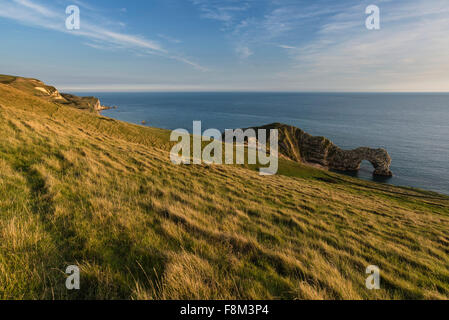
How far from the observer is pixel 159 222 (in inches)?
197

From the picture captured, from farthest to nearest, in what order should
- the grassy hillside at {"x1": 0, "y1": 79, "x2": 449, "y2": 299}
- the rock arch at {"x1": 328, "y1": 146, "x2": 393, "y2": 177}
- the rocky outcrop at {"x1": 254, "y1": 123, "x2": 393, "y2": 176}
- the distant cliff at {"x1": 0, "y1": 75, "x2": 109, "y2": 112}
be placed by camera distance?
the distant cliff at {"x1": 0, "y1": 75, "x2": 109, "y2": 112}
the rocky outcrop at {"x1": 254, "y1": 123, "x2": 393, "y2": 176}
the rock arch at {"x1": 328, "y1": 146, "x2": 393, "y2": 177}
the grassy hillside at {"x1": 0, "y1": 79, "x2": 449, "y2": 299}

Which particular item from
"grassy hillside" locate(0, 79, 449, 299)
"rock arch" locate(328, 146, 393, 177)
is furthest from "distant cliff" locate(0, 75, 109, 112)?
"rock arch" locate(328, 146, 393, 177)

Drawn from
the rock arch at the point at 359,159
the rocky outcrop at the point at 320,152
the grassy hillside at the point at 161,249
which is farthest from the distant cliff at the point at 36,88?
the rock arch at the point at 359,159

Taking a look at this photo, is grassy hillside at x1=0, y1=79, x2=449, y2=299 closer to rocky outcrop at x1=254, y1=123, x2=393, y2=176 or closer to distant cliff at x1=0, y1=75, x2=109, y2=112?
rocky outcrop at x1=254, y1=123, x2=393, y2=176

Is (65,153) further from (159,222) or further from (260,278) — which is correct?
(260,278)

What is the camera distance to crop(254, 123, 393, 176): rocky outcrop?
79.8m

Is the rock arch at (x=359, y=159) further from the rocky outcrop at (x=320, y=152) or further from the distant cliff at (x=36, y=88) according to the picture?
the distant cliff at (x=36, y=88)

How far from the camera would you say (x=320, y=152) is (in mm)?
88500

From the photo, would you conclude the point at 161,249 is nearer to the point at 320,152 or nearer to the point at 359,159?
the point at 320,152

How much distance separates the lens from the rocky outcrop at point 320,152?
7975 cm

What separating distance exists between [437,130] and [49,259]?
202m

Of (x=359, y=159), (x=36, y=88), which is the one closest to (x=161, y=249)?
(x=359, y=159)

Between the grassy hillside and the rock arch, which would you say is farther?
the rock arch
